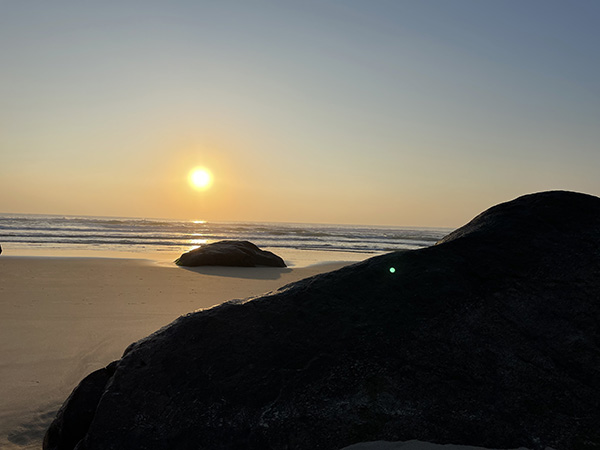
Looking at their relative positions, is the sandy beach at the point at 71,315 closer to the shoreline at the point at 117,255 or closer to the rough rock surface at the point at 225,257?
the rough rock surface at the point at 225,257

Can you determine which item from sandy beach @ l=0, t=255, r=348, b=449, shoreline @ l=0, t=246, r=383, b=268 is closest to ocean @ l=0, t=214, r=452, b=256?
shoreline @ l=0, t=246, r=383, b=268

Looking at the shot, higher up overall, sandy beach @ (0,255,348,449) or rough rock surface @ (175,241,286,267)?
rough rock surface @ (175,241,286,267)

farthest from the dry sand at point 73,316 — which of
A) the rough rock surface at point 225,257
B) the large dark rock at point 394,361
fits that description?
the rough rock surface at point 225,257

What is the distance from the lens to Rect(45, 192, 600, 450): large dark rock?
2328mm

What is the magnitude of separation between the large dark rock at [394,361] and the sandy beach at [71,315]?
1.00 m

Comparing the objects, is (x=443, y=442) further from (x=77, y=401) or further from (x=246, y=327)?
(x=77, y=401)

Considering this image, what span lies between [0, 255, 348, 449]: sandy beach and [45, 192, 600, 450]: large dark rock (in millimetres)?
998

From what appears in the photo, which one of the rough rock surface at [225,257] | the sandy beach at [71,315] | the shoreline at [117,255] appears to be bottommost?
the shoreline at [117,255]

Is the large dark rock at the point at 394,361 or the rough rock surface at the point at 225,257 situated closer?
the large dark rock at the point at 394,361

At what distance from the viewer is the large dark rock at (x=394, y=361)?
2328 millimetres

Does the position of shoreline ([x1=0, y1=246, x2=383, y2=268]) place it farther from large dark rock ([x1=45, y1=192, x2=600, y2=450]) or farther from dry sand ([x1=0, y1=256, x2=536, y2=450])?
large dark rock ([x1=45, y1=192, x2=600, y2=450])

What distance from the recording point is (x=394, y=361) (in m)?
2.54

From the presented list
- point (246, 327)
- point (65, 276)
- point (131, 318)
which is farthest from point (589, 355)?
point (65, 276)

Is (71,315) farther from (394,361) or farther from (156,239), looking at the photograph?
(156,239)
